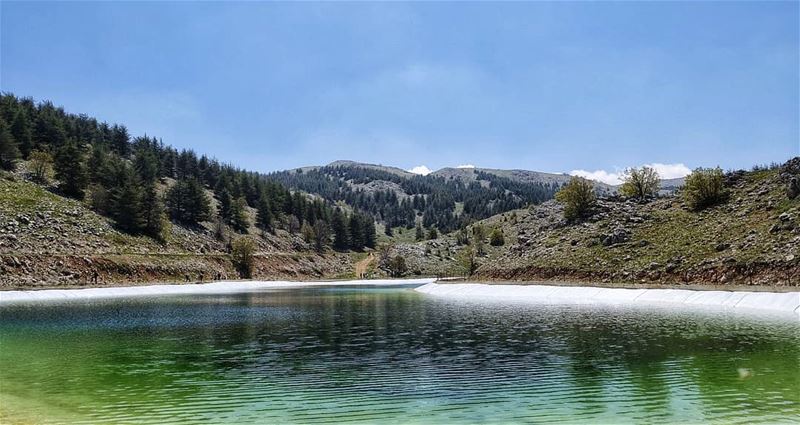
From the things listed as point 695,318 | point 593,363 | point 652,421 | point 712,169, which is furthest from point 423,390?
point 712,169

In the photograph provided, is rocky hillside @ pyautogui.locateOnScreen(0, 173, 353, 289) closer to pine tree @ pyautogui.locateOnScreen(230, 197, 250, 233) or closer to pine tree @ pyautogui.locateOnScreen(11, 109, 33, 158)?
pine tree @ pyautogui.locateOnScreen(230, 197, 250, 233)

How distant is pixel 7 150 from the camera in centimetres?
13438

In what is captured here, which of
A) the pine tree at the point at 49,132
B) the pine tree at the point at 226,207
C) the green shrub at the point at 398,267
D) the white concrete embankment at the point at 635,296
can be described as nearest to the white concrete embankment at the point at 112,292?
the white concrete embankment at the point at 635,296

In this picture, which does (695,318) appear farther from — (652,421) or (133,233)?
(133,233)

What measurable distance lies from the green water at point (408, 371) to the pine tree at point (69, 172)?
10637 centimetres

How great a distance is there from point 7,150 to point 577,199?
13605 centimetres

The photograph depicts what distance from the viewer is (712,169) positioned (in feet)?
318

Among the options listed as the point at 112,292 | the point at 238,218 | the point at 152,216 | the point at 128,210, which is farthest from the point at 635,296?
the point at 238,218

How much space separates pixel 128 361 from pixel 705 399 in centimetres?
2719

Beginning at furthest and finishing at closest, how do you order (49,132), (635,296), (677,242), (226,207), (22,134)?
(226,207), (49,132), (22,134), (677,242), (635,296)

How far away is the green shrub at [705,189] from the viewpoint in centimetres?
9212

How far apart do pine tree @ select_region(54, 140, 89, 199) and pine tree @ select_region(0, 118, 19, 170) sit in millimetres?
9795

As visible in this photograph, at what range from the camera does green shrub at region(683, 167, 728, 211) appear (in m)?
92.1

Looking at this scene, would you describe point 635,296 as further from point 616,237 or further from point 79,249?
point 79,249
